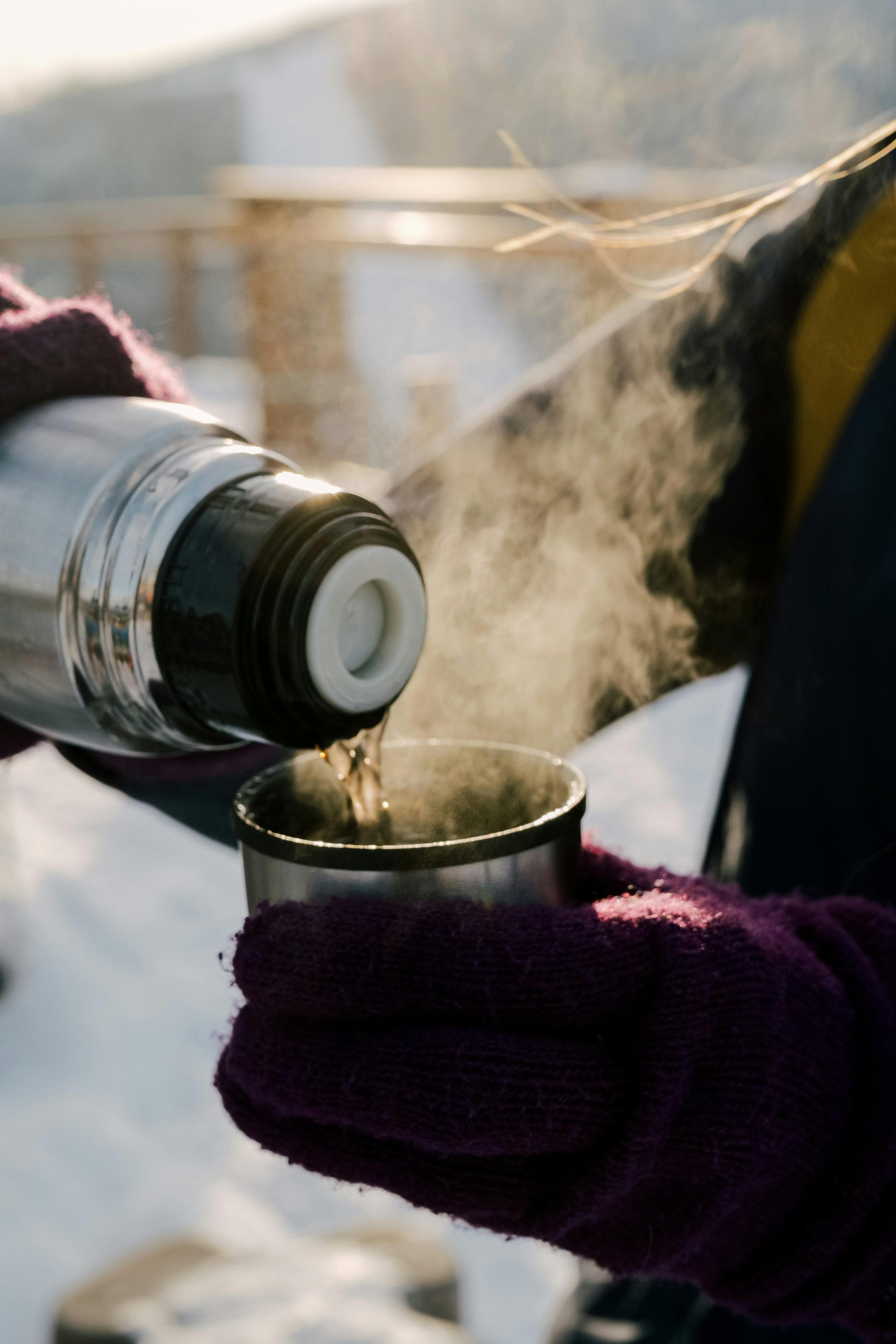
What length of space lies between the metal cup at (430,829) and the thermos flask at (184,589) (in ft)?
0.22

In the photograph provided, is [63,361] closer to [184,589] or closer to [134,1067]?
[184,589]

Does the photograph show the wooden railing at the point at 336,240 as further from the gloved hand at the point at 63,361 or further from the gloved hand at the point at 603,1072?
the gloved hand at the point at 603,1072

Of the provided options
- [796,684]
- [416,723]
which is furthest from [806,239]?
[416,723]

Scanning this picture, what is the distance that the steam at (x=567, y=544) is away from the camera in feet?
5.19

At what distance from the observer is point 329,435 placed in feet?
19.6

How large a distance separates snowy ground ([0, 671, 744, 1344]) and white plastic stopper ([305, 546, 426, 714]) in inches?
38.4

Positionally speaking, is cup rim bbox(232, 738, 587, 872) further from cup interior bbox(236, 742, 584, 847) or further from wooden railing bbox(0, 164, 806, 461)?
wooden railing bbox(0, 164, 806, 461)

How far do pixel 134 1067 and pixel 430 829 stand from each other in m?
2.29

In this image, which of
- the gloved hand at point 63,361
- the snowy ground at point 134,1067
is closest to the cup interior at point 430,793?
the gloved hand at point 63,361

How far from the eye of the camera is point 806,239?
1519 mm

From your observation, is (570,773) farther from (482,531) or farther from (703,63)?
(703,63)

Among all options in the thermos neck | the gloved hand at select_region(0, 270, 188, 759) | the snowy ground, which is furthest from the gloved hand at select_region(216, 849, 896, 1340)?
the snowy ground

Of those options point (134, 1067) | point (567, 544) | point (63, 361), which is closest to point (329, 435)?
point (134, 1067)

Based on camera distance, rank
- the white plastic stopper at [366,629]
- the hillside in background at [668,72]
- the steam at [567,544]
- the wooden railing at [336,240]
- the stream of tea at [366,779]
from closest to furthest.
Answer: the white plastic stopper at [366,629] < the stream of tea at [366,779] < the hillside in background at [668,72] < the steam at [567,544] < the wooden railing at [336,240]
